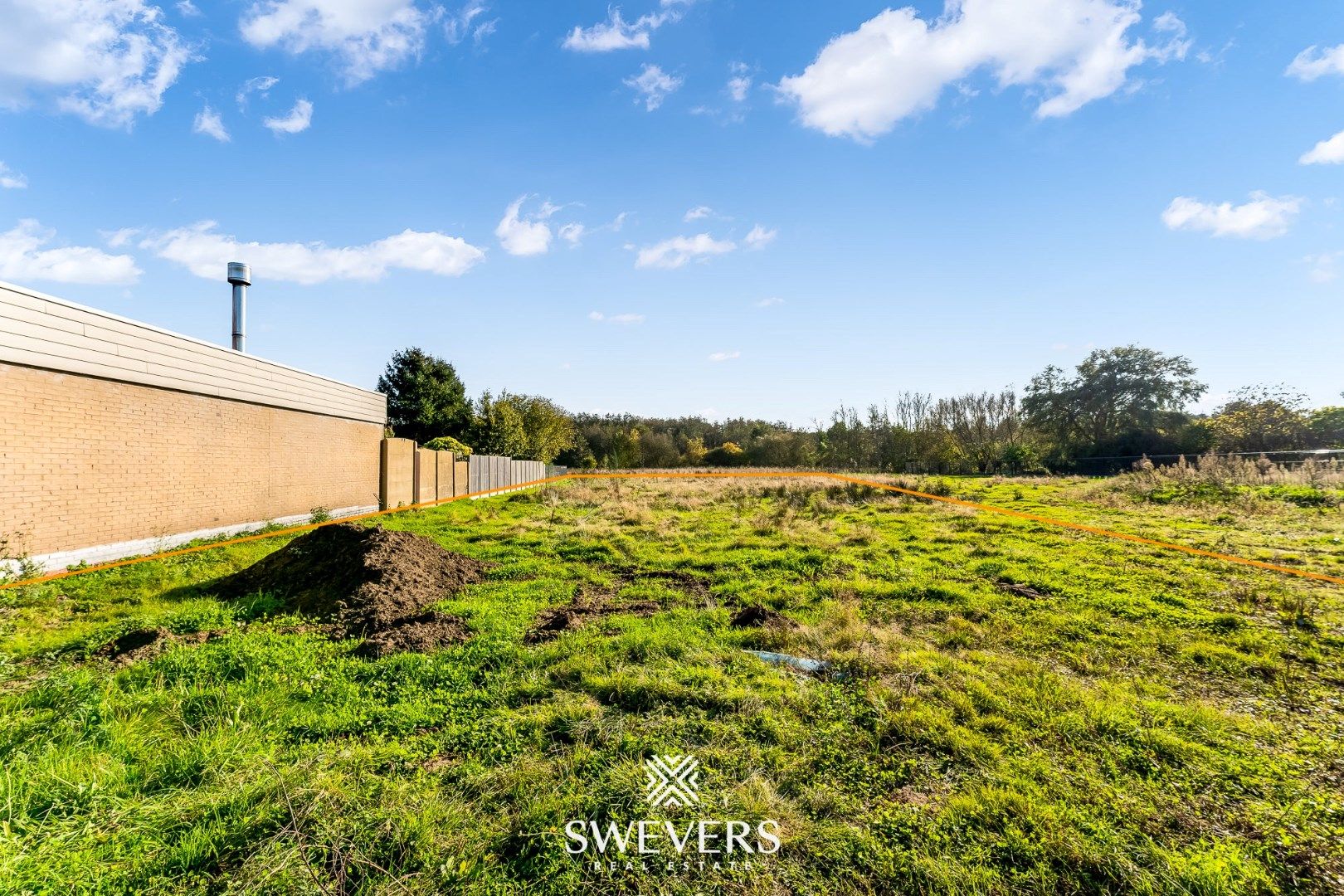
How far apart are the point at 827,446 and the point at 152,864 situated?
4124 cm

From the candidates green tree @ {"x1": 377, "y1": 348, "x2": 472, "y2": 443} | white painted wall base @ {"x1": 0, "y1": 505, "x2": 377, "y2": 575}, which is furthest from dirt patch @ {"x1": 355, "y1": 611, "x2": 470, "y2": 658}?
green tree @ {"x1": 377, "y1": 348, "x2": 472, "y2": 443}

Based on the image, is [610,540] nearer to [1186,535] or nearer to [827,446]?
[1186,535]

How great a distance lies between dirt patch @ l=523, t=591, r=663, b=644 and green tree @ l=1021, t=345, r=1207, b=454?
39969mm

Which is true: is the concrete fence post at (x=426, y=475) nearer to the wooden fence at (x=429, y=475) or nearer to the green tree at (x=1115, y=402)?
the wooden fence at (x=429, y=475)

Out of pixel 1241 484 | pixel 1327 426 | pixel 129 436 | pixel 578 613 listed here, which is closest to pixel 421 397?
pixel 129 436

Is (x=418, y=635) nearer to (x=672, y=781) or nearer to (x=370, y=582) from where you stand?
(x=370, y=582)

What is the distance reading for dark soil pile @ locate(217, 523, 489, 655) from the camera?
519cm

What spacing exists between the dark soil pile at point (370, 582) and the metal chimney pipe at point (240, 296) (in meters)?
10.8

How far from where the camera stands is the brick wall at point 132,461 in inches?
294

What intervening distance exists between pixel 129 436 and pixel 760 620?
433 inches

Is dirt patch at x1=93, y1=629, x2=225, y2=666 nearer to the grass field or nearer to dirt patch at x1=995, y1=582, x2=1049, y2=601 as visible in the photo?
the grass field

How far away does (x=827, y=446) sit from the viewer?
40844 mm

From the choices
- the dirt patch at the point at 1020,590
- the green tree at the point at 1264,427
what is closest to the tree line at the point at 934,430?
the green tree at the point at 1264,427

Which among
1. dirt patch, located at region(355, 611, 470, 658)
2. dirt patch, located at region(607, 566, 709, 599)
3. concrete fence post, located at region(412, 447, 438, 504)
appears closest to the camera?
dirt patch, located at region(355, 611, 470, 658)
